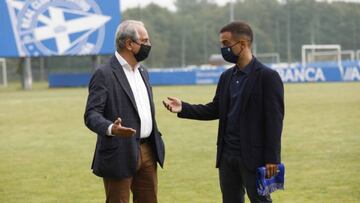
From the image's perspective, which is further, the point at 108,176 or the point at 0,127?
the point at 0,127

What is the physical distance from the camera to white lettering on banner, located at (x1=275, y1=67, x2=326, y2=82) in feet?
141

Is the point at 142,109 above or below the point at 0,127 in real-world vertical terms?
above

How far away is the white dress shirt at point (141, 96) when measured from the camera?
550cm

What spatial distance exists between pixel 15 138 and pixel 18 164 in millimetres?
4316

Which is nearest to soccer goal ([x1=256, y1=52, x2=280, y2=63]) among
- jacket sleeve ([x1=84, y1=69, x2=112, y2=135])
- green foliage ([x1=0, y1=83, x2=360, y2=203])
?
green foliage ([x1=0, y1=83, x2=360, y2=203])

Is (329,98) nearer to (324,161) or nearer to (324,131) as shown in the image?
(324,131)

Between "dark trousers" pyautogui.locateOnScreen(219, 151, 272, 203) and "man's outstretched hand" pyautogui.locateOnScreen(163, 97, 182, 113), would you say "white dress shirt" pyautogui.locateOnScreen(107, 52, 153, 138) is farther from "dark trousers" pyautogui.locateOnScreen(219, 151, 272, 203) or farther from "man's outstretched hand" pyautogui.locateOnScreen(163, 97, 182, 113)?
"dark trousers" pyautogui.locateOnScreen(219, 151, 272, 203)

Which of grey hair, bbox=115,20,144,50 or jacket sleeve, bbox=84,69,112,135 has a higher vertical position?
grey hair, bbox=115,20,144,50

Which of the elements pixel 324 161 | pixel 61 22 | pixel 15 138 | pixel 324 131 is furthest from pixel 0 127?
pixel 61 22

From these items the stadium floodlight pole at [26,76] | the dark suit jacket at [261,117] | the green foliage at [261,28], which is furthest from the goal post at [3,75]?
the dark suit jacket at [261,117]

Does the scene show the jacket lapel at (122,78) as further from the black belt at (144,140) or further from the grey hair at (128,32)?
the black belt at (144,140)

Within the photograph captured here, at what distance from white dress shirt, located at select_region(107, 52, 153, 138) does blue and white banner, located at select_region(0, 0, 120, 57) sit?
38.2m

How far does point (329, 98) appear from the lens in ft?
84.4

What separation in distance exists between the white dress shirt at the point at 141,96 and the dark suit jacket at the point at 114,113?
1.8 inches
